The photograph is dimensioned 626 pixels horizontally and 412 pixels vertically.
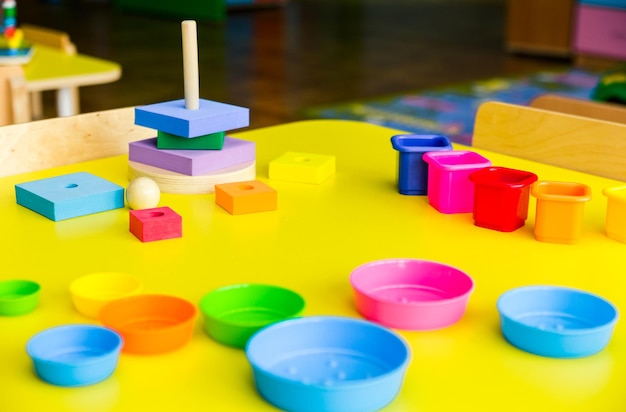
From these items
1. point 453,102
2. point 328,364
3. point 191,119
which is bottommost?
point 453,102

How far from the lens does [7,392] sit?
0.67m

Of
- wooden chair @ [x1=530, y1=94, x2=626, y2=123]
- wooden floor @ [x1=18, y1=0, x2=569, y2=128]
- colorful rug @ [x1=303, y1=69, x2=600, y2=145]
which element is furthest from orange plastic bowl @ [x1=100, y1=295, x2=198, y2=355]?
wooden floor @ [x1=18, y1=0, x2=569, y2=128]

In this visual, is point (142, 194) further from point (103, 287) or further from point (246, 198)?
point (103, 287)

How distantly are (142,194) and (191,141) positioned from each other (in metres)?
0.14

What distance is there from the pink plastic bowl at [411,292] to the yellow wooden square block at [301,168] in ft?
1.16

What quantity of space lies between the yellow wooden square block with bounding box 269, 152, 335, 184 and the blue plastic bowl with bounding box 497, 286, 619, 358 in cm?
45

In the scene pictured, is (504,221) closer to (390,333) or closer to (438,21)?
(390,333)

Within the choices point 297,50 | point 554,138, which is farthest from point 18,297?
point 297,50

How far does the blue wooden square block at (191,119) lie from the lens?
45.1 inches

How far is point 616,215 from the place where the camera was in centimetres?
100

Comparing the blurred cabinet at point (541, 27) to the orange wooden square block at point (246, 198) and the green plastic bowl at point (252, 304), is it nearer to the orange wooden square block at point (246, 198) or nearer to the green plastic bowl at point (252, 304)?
the orange wooden square block at point (246, 198)

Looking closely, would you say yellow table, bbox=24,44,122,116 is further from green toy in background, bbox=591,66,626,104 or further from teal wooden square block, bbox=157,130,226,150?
green toy in background, bbox=591,66,626,104

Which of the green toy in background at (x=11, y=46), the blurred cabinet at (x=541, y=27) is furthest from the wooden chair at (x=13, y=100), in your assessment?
the blurred cabinet at (x=541, y=27)

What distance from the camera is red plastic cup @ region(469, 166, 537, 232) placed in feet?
3.35
